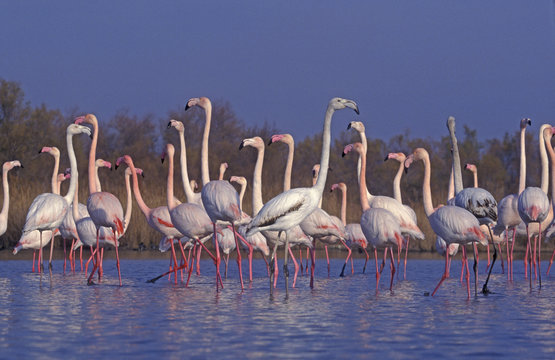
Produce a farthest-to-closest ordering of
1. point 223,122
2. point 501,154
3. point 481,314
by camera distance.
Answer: point 223,122, point 501,154, point 481,314

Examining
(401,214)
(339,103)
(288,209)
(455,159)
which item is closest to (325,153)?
(339,103)

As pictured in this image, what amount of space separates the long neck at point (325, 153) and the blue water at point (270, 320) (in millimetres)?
1320

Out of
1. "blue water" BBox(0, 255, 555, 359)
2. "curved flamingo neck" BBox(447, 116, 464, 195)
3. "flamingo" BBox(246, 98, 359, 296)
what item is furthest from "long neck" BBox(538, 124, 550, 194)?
"flamingo" BBox(246, 98, 359, 296)

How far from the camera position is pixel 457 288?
38.3 ft

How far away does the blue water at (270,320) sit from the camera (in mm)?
6367

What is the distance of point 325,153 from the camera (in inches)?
404

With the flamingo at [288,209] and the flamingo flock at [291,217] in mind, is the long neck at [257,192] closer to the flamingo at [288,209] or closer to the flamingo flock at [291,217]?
the flamingo flock at [291,217]

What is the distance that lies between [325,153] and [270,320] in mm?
2887

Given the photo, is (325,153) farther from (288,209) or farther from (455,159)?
(455,159)

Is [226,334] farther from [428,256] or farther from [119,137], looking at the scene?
[119,137]

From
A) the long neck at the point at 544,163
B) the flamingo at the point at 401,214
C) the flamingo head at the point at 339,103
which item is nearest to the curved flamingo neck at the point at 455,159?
the flamingo at the point at 401,214

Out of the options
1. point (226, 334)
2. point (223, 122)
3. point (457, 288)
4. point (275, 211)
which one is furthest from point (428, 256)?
point (223, 122)

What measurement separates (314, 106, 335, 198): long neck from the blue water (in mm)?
1320

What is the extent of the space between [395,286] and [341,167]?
3137 cm
